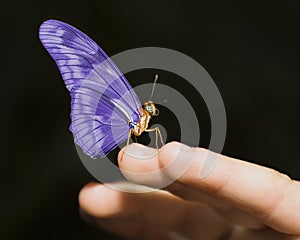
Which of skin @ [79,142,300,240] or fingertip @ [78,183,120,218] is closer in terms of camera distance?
skin @ [79,142,300,240]

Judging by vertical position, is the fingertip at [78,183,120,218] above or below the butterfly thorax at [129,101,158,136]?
below

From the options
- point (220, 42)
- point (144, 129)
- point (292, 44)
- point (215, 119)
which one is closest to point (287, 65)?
point (292, 44)

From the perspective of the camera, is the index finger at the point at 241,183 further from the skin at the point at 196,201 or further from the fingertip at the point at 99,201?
the fingertip at the point at 99,201

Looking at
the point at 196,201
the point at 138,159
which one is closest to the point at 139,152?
the point at 138,159

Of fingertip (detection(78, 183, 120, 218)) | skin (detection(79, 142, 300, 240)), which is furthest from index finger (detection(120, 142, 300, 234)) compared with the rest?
fingertip (detection(78, 183, 120, 218))

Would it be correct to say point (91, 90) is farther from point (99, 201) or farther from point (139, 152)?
point (99, 201)

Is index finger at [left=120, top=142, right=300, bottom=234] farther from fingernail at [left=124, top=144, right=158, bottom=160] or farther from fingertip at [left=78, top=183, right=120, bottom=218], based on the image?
fingertip at [left=78, top=183, right=120, bottom=218]

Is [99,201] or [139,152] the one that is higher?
[139,152]

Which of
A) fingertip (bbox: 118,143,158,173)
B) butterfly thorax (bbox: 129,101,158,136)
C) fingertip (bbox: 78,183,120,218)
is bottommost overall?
fingertip (bbox: 78,183,120,218)
